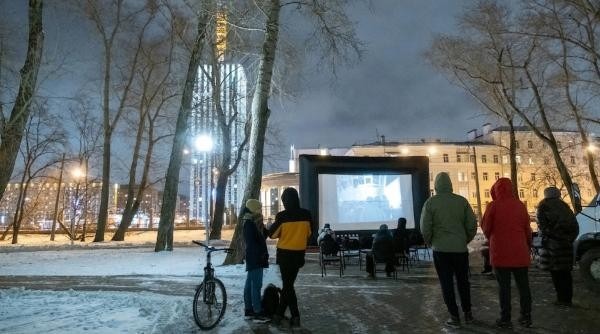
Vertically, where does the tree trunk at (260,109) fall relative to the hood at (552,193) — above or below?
above

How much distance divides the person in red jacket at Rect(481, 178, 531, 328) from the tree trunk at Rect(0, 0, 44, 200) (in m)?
9.77

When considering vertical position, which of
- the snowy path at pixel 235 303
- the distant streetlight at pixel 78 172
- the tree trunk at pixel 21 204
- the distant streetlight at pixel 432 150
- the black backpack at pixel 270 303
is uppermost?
the distant streetlight at pixel 432 150

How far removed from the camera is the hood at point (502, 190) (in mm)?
6570

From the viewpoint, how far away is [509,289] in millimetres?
6387

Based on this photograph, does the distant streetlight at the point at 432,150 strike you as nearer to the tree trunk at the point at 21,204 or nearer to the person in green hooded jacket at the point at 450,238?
the tree trunk at the point at 21,204

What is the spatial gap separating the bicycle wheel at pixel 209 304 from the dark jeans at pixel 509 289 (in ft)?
12.1

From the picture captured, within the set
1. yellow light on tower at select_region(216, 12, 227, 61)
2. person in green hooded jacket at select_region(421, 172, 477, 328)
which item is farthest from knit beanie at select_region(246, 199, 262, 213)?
yellow light on tower at select_region(216, 12, 227, 61)

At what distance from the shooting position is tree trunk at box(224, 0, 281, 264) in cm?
1393

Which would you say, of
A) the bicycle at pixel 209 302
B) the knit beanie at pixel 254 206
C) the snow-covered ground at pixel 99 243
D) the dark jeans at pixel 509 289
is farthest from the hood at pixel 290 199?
the snow-covered ground at pixel 99 243

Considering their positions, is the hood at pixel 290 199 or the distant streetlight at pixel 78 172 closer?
the hood at pixel 290 199

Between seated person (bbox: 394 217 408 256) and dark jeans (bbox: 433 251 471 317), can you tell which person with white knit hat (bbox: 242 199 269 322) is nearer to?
dark jeans (bbox: 433 251 471 317)

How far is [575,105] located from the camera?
24672 mm

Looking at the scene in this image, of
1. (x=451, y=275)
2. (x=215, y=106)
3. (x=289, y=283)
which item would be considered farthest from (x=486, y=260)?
(x=215, y=106)

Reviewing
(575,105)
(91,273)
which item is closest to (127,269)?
(91,273)
